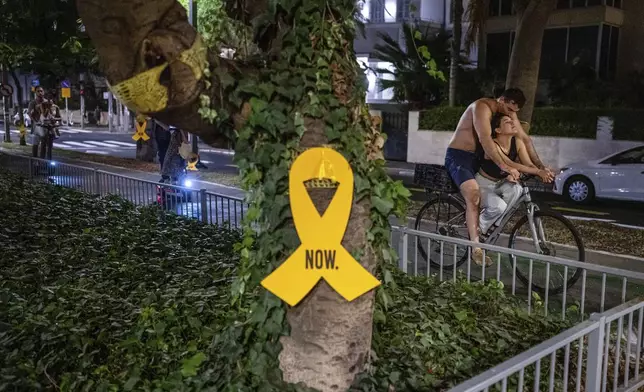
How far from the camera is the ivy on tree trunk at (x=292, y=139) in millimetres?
3299

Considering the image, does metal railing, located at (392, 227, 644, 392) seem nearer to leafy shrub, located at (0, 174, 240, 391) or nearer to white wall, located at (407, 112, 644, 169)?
leafy shrub, located at (0, 174, 240, 391)

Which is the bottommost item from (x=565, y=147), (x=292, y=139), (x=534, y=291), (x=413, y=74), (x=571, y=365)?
(x=534, y=291)

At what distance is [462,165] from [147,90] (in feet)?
15.6

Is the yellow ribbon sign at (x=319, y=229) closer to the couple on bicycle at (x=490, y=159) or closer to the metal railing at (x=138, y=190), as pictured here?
the metal railing at (x=138, y=190)

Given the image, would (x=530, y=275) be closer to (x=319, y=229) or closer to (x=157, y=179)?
(x=319, y=229)

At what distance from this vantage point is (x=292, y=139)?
3.36 m

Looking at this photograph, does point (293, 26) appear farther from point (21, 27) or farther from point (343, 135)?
point (21, 27)

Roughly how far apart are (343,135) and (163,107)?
87 cm

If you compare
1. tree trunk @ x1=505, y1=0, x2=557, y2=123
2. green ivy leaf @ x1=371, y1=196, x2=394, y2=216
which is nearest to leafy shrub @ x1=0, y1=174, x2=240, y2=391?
green ivy leaf @ x1=371, y1=196, x2=394, y2=216

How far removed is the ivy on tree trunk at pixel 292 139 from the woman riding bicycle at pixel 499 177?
3798 millimetres

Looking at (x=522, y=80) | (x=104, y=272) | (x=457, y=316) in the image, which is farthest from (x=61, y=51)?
(x=457, y=316)

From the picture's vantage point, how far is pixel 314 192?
10.9ft

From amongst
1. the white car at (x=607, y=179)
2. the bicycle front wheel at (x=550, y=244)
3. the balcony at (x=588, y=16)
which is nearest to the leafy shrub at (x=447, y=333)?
the bicycle front wheel at (x=550, y=244)

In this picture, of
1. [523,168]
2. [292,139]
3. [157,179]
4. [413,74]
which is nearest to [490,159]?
[523,168]
